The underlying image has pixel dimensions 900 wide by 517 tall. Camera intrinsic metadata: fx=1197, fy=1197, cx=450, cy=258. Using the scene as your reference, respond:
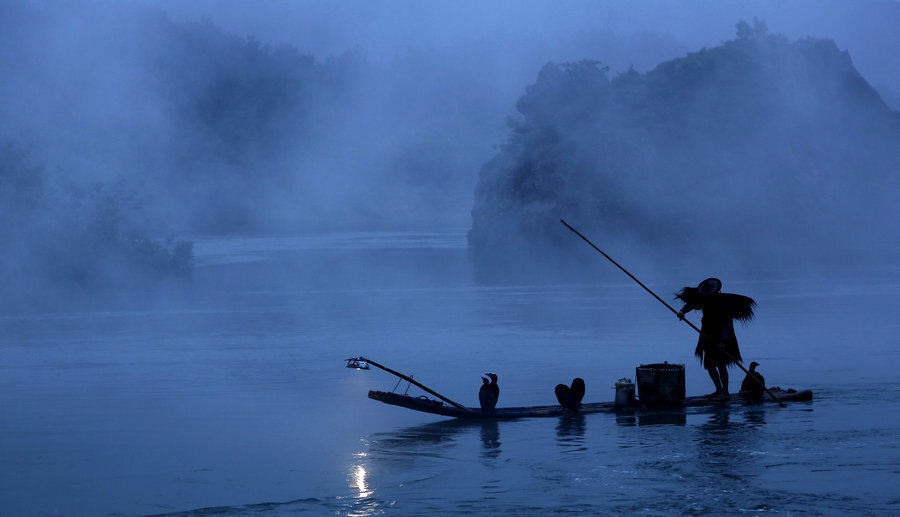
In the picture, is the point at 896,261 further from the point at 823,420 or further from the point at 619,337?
the point at 823,420

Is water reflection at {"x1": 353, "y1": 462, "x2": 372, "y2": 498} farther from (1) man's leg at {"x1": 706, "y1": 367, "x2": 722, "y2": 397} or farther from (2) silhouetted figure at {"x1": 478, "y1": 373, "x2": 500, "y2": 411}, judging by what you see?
(1) man's leg at {"x1": 706, "y1": 367, "x2": 722, "y2": 397}

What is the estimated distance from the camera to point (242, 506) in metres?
12.2

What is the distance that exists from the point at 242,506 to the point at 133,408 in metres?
8.37

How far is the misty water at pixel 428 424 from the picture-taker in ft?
40.4

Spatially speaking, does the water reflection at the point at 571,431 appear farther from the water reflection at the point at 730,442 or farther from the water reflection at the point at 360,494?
the water reflection at the point at 360,494

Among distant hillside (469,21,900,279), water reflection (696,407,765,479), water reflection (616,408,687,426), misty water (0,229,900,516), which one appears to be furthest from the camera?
distant hillside (469,21,900,279)

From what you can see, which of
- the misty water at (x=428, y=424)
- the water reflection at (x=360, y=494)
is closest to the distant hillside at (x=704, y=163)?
the misty water at (x=428, y=424)

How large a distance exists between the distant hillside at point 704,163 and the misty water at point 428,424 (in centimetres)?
4711

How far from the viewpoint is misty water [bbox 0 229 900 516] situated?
485 inches

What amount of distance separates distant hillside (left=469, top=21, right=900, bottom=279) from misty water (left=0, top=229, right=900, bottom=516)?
155 feet

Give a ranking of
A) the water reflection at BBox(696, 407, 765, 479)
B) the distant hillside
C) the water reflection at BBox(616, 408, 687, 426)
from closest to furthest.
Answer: the water reflection at BBox(696, 407, 765, 479) → the water reflection at BBox(616, 408, 687, 426) → the distant hillside

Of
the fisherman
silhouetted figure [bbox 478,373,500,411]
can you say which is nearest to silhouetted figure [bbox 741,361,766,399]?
the fisherman

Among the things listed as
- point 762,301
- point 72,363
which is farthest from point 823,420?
point 762,301

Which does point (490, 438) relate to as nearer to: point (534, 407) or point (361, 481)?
point (534, 407)
